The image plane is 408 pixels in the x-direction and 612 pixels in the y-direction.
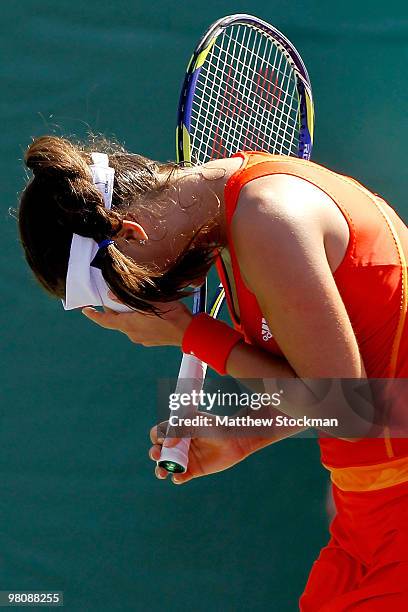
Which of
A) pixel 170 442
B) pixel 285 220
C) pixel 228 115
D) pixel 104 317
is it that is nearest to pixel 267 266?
pixel 285 220

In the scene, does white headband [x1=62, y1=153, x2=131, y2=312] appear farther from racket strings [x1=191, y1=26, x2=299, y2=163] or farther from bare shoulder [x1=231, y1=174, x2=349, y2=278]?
racket strings [x1=191, y1=26, x2=299, y2=163]

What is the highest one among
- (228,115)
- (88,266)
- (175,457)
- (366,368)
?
(228,115)

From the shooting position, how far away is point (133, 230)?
113 centimetres

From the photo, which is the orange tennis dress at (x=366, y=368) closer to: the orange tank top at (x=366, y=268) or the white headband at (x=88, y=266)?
the orange tank top at (x=366, y=268)

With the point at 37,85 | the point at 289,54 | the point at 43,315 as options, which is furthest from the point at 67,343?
the point at 289,54

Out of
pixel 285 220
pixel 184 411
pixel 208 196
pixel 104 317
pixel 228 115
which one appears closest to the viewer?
pixel 285 220

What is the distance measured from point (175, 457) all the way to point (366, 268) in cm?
47

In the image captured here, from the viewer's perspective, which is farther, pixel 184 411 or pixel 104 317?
pixel 184 411

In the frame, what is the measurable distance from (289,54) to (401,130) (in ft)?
1.84

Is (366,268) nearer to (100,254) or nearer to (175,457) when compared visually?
(100,254)

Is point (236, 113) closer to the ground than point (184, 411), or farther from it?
farther from it

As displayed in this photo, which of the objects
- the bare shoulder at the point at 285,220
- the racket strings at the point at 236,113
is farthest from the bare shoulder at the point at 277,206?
the racket strings at the point at 236,113

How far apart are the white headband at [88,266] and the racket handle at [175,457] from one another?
315mm

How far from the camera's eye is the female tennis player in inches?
41.1
